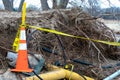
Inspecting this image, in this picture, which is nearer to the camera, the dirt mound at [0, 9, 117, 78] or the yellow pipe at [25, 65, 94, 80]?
the yellow pipe at [25, 65, 94, 80]

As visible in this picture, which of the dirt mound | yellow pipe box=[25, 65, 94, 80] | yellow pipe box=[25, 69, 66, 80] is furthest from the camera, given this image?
the dirt mound

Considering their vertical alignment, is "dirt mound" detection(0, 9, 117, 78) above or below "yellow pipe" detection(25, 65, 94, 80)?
above

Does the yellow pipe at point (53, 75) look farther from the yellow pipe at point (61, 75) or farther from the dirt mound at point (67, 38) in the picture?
the dirt mound at point (67, 38)

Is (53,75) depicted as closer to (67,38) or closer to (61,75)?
(61,75)

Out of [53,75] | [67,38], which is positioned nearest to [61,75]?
[53,75]

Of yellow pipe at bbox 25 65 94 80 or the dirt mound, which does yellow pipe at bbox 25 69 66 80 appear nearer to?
yellow pipe at bbox 25 65 94 80

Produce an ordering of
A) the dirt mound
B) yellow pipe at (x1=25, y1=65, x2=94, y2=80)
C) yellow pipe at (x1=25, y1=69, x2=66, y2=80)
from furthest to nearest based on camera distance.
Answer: the dirt mound → yellow pipe at (x1=25, y1=65, x2=94, y2=80) → yellow pipe at (x1=25, y1=69, x2=66, y2=80)

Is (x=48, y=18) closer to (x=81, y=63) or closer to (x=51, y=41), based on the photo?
(x=51, y=41)

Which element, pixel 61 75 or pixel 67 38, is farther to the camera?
pixel 67 38

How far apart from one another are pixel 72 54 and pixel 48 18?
1.32 meters

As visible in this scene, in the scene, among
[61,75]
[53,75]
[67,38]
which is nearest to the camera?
[53,75]

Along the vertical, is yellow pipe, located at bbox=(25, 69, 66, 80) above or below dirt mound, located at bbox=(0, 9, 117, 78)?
below

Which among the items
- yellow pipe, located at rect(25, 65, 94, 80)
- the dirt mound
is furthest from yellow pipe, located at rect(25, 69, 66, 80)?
the dirt mound

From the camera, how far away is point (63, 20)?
8258 mm
